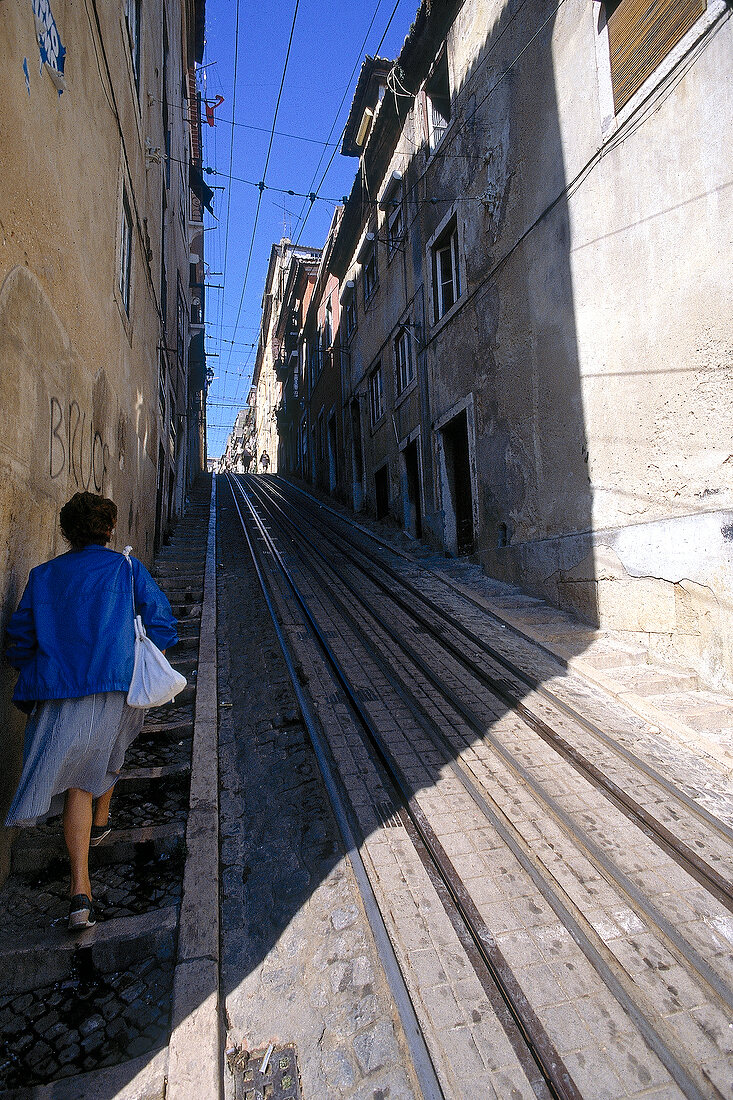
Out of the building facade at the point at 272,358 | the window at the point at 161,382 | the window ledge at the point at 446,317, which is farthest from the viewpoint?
the building facade at the point at 272,358

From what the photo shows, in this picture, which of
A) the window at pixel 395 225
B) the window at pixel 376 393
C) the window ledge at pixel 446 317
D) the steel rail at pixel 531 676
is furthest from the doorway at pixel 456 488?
the window at pixel 395 225

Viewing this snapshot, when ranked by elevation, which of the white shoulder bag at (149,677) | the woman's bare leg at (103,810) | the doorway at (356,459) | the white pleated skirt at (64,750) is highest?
the doorway at (356,459)

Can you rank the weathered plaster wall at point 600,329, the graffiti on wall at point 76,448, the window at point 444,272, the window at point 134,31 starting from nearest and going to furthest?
1. the graffiti on wall at point 76,448
2. the weathered plaster wall at point 600,329
3. the window at point 134,31
4. the window at point 444,272

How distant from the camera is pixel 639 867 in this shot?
2.92 m

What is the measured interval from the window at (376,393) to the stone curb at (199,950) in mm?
13350

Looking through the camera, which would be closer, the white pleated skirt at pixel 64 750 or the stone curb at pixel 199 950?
the stone curb at pixel 199 950

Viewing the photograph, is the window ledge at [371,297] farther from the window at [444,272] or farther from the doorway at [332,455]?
the doorway at [332,455]

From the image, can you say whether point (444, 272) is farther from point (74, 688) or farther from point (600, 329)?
point (74, 688)

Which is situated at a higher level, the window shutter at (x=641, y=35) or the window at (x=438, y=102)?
the window at (x=438, y=102)

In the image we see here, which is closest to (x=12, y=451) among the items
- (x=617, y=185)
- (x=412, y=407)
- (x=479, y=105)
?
(x=617, y=185)

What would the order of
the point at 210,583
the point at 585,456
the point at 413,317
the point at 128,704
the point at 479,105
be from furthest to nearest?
the point at 413,317
the point at 479,105
the point at 210,583
the point at 585,456
the point at 128,704

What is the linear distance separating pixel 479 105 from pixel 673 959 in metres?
11.7

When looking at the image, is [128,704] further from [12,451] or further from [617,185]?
[617,185]

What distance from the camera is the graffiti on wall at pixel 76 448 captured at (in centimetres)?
333
